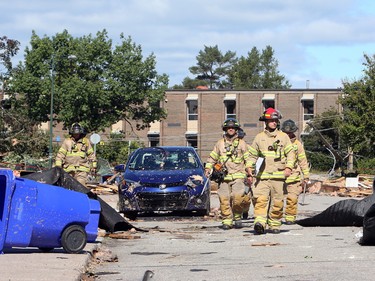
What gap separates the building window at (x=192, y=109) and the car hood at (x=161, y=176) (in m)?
61.6

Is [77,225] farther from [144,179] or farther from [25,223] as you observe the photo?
[144,179]

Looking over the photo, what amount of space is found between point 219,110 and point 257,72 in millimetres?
38730

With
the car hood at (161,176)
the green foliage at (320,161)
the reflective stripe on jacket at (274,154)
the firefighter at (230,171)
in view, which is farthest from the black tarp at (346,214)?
the green foliage at (320,161)

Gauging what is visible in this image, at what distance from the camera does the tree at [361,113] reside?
176 feet

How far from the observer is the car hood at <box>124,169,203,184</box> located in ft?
60.3

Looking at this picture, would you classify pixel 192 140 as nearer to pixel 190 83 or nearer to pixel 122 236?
pixel 190 83

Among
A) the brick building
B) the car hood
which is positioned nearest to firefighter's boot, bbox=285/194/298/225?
the car hood

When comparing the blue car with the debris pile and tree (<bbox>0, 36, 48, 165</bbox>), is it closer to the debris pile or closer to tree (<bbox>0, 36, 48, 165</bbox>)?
the debris pile

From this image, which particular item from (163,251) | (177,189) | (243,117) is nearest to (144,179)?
(177,189)

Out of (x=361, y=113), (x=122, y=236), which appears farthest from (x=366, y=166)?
(x=122, y=236)

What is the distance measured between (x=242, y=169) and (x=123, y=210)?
3.39 metres

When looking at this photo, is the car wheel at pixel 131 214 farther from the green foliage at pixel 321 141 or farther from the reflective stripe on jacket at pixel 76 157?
the green foliage at pixel 321 141

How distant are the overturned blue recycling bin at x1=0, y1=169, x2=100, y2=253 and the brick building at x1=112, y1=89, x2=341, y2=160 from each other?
6611cm

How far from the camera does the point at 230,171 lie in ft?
52.6
